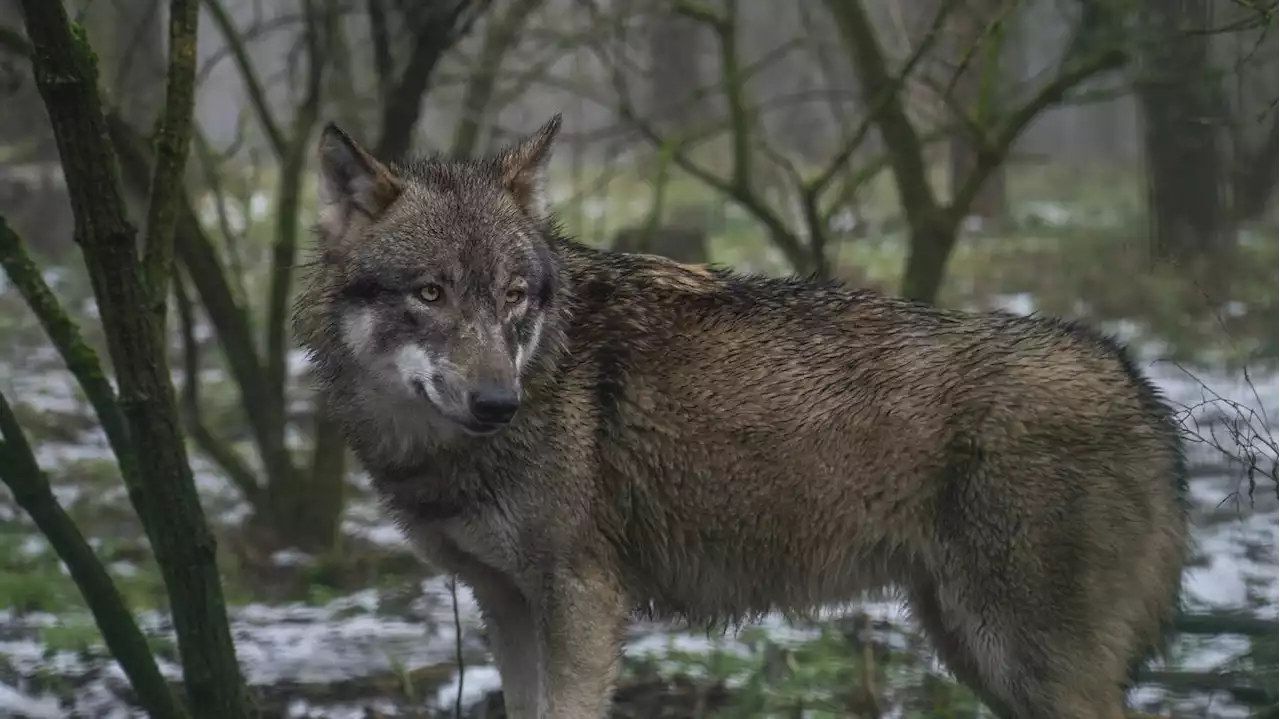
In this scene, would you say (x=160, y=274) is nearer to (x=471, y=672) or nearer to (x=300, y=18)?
(x=471, y=672)

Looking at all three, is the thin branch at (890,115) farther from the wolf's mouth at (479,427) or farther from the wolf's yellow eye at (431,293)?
the wolf's mouth at (479,427)

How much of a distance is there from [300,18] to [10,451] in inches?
160

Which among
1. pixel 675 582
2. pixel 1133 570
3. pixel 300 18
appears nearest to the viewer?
pixel 1133 570

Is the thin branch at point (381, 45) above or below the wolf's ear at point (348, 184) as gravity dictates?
above

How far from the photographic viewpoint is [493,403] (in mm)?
3494

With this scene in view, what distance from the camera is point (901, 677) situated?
5.78 m

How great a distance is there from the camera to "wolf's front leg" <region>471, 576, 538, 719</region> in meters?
4.37

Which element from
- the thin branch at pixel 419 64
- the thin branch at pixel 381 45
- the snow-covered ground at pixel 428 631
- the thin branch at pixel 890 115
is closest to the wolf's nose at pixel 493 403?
the snow-covered ground at pixel 428 631

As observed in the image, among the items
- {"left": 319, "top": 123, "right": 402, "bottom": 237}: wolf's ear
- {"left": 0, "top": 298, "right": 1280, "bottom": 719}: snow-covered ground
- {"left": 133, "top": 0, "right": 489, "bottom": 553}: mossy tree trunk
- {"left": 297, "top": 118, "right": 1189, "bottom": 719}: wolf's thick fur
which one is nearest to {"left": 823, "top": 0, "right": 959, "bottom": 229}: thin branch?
{"left": 0, "top": 298, "right": 1280, "bottom": 719}: snow-covered ground

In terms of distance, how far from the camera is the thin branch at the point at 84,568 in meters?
4.22

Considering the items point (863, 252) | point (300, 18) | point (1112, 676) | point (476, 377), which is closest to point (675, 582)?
point (476, 377)

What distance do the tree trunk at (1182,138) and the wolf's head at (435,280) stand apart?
2.70 m

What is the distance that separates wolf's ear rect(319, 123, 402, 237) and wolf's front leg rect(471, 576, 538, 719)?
4.53ft

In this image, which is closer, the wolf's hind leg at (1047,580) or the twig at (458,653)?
the wolf's hind leg at (1047,580)
